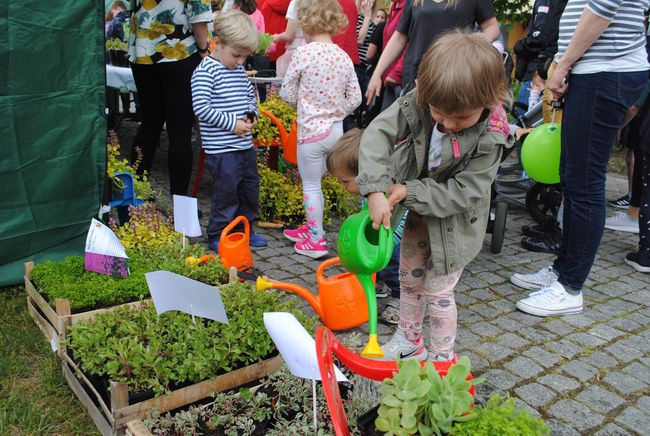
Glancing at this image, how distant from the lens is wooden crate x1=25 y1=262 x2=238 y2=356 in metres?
2.30

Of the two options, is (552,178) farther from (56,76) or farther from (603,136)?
(56,76)

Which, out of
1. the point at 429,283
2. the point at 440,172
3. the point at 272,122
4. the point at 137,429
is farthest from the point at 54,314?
the point at 272,122

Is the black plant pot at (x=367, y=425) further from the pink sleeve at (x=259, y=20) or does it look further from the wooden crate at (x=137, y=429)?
the pink sleeve at (x=259, y=20)

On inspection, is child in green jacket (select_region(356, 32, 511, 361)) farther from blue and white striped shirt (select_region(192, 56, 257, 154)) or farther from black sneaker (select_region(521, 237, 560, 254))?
black sneaker (select_region(521, 237, 560, 254))

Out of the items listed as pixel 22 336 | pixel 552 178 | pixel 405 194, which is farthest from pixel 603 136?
pixel 22 336

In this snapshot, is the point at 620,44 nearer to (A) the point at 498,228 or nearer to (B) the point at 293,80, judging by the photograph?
(A) the point at 498,228

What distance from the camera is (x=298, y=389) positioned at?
1978mm

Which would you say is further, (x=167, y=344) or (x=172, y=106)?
(x=172, y=106)

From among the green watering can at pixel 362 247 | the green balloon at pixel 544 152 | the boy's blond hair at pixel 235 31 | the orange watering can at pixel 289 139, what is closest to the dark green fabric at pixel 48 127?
the boy's blond hair at pixel 235 31

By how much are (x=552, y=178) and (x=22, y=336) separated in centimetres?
312

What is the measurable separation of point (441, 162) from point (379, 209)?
12.7 inches

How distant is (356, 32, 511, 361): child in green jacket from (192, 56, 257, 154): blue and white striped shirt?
5.20ft

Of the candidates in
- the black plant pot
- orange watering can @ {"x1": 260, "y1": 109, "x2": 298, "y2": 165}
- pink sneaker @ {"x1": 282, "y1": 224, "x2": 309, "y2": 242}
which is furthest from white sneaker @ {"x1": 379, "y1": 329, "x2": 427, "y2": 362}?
orange watering can @ {"x1": 260, "y1": 109, "x2": 298, "y2": 165}

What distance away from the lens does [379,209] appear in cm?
199
